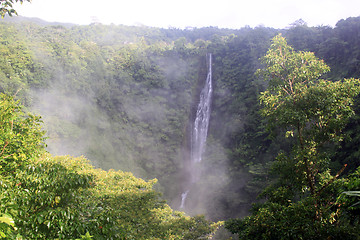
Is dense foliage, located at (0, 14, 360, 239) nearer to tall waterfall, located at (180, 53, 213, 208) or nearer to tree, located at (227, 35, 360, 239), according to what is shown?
tall waterfall, located at (180, 53, 213, 208)

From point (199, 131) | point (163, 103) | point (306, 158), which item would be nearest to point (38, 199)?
point (306, 158)

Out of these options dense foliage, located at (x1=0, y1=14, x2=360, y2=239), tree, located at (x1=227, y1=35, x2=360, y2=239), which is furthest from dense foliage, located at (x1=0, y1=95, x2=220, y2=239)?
dense foliage, located at (x1=0, y1=14, x2=360, y2=239)

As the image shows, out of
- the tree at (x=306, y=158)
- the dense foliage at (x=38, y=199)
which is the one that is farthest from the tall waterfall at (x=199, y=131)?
the dense foliage at (x=38, y=199)

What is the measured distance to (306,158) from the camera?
20.5 feet

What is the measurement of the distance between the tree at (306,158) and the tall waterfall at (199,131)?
19003mm

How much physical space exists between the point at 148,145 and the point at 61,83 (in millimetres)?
11216

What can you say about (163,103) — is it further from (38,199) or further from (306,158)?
(38,199)

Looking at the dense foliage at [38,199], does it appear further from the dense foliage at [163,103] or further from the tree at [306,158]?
the dense foliage at [163,103]

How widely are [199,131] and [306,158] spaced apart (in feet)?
76.1

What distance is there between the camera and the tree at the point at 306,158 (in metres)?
4.98

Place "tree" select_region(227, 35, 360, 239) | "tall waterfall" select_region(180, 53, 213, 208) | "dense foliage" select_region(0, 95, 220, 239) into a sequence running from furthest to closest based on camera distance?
1. "tall waterfall" select_region(180, 53, 213, 208)
2. "tree" select_region(227, 35, 360, 239)
3. "dense foliage" select_region(0, 95, 220, 239)

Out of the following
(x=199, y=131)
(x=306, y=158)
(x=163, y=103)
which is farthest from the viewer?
(x=163, y=103)

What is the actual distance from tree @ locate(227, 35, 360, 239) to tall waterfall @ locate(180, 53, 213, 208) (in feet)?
62.3

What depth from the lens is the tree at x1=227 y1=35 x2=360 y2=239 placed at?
4.98 meters
